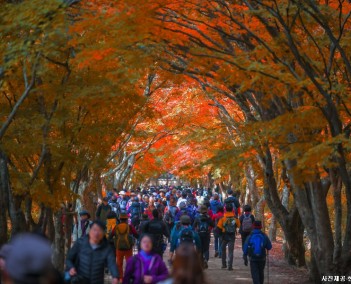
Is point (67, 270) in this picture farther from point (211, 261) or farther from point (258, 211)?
point (258, 211)

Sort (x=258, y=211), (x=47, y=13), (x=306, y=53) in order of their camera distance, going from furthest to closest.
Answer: (x=258, y=211), (x=306, y=53), (x=47, y=13)

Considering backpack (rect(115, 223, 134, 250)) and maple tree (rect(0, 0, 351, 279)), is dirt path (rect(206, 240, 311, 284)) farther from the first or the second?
backpack (rect(115, 223, 134, 250))

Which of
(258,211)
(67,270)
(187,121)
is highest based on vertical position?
(187,121)

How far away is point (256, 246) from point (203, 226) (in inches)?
157

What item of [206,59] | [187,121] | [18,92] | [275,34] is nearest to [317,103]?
[275,34]

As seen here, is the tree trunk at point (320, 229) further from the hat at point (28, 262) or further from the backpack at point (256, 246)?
the hat at point (28, 262)

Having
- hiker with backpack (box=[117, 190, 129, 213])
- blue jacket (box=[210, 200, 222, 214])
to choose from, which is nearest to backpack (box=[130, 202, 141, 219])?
hiker with backpack (box=[117, 190, 129, 213])

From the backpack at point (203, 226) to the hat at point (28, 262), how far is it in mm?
13624

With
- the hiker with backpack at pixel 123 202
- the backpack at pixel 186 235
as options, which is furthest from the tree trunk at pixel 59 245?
the hiker with backpack at pixel 123 202

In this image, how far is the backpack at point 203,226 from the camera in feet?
54.6

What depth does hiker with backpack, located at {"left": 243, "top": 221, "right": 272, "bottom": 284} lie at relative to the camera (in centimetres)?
1284

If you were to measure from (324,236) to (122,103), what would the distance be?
6106mm

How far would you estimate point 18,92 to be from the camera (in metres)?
14.6

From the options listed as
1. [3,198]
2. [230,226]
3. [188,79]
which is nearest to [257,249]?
[230,226]
